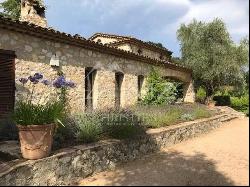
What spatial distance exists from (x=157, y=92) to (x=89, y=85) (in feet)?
13.2

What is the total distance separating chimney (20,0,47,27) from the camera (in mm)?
13523

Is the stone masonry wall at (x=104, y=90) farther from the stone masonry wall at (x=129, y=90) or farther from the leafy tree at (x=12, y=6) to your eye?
the leafy tree at (x=12, y=6)

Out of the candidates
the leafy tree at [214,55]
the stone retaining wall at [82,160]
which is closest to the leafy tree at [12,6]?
the leafy tree at [214,55]

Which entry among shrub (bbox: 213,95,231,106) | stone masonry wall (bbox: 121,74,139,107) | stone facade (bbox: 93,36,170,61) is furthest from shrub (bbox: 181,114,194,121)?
shrub (bbox: 213,95,231,106)

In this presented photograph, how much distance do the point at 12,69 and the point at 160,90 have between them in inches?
310

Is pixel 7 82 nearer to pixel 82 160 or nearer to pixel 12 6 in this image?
pixel 82 160

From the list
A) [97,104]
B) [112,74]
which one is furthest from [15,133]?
[112,74]

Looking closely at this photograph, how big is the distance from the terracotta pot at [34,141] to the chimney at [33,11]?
8.39 metres

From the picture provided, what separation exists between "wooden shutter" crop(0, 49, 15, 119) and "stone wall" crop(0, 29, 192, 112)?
→ 0.17 m

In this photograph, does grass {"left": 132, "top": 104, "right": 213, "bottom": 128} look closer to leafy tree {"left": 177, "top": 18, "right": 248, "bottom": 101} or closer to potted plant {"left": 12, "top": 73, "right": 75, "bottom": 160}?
potted plant {"left": 12, "top": 73, "right": 75, "bottom": 160}

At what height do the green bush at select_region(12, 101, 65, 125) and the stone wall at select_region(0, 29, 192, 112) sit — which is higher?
the stone wall at select_region(0, 29, 192, 112)

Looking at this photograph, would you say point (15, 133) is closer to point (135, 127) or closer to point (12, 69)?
point (12, 69)

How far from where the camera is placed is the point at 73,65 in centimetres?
1170

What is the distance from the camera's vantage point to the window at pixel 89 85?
500 inches
